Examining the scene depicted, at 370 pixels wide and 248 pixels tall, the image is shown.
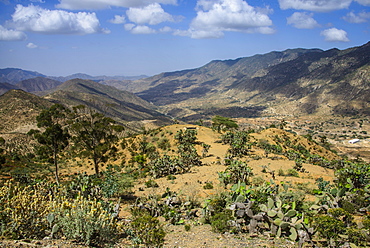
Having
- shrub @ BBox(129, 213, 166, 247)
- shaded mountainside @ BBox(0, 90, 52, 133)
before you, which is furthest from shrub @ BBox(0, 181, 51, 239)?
shaded mountainside @ BBox(0, 90, 52, 133)

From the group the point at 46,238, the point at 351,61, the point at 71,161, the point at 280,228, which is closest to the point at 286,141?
the point at 71,161

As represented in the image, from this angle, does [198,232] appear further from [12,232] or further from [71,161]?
[71,161]

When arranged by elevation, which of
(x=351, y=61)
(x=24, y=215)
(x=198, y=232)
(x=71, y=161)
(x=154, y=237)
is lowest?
(x=71, y=161)

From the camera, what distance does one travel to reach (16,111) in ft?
239

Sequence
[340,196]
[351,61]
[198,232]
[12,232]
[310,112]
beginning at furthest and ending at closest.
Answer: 1. [351,61]
2. [310,112]
3. [340,196]
4. [198,232]
5. [12,232]

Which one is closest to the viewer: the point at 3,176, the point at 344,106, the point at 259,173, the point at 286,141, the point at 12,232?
the point at 12,232

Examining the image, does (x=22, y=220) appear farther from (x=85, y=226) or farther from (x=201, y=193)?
(x=201, y=193)

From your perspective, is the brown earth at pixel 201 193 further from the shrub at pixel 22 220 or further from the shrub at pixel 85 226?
the shrub at pixel 22 220

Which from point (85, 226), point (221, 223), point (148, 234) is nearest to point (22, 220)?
point (85, 226)

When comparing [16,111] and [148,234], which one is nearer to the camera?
[148,234]

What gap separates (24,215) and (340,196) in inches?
485

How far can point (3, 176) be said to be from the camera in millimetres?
22781

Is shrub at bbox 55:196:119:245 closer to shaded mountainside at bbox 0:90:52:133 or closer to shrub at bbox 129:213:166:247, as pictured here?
shrub at bbox 129:213:166:247

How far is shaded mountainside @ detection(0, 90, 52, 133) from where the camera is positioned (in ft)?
219
